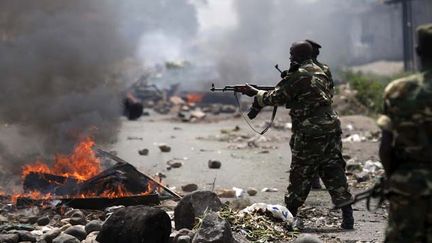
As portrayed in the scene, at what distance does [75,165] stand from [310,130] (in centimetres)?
386

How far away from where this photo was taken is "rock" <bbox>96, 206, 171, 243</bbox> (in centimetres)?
472

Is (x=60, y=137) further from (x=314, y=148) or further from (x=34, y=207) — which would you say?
(x=314, y=148)

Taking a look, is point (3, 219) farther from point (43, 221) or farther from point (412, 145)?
point (412, 145)

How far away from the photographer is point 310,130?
570cm

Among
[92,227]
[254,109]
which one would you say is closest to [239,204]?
[254,109]

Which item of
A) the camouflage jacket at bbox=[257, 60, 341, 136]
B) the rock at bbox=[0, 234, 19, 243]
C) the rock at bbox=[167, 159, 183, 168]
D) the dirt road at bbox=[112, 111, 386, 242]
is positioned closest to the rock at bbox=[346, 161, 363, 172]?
the dirt road at bbox=[112, 111, 386, 242]

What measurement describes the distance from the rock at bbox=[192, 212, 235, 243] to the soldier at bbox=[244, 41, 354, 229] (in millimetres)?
1256

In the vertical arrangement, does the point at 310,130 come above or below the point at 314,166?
above

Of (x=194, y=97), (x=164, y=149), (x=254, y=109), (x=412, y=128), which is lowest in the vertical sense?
(x=164, y=149)

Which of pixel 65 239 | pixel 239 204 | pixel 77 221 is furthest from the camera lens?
pixel 239 204

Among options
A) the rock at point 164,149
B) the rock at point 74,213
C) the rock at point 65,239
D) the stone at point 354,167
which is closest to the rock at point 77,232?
the rock at point 65,239

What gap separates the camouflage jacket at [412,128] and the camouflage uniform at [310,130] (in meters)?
2.59

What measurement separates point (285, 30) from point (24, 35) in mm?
27778

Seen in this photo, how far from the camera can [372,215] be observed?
21.2 feet
